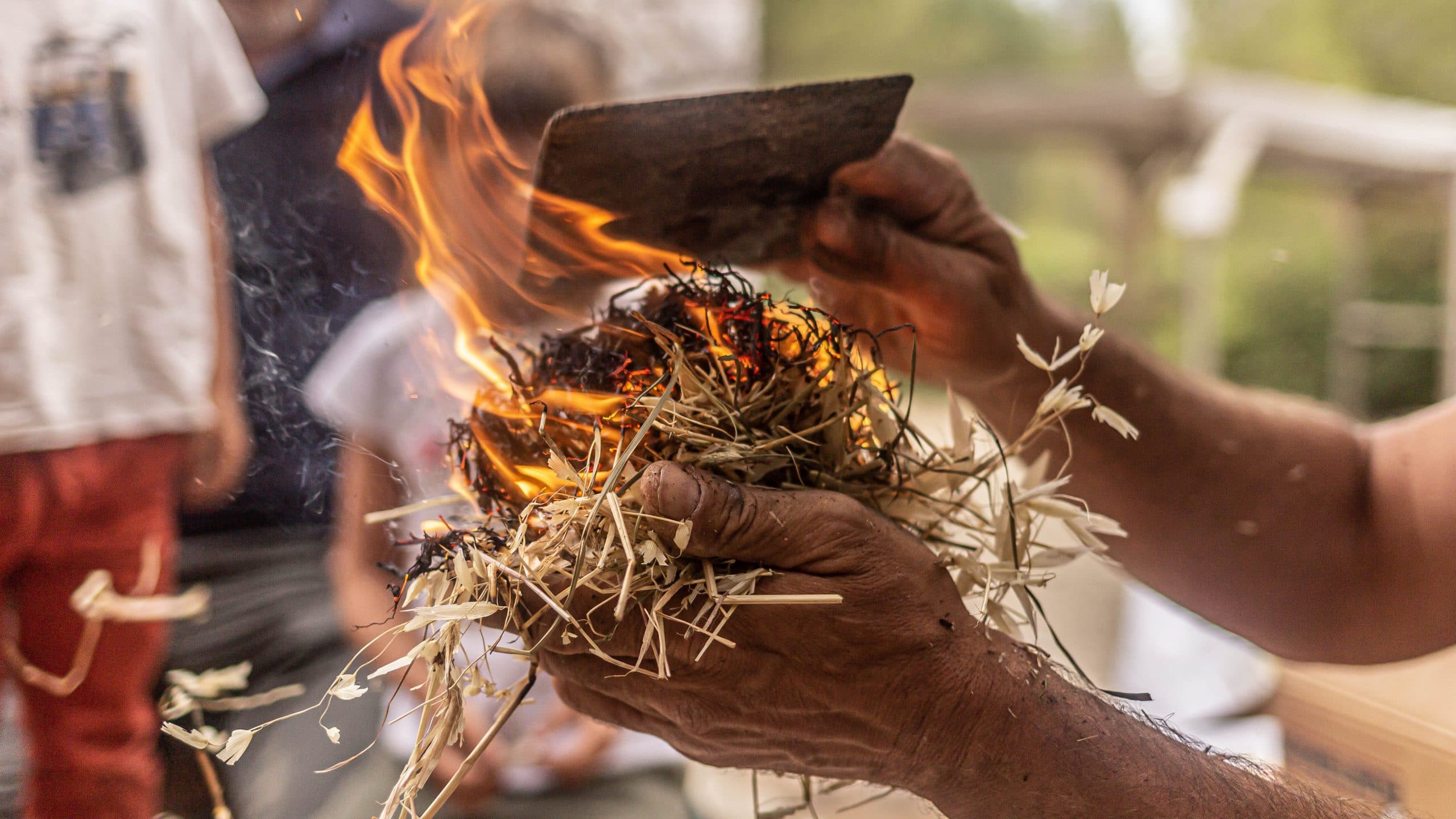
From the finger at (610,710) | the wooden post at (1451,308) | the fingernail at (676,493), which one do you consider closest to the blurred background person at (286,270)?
the finger at (610,710)

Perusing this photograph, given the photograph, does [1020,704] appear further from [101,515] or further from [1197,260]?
[1197,260]

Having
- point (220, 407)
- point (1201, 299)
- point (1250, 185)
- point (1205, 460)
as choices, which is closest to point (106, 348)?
point (220, 407)

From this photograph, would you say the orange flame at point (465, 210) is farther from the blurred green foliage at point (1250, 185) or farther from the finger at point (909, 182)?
the blurred green foliage at point (1250, 185)

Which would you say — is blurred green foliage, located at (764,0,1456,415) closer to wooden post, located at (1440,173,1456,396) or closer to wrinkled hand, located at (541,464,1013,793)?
wooden post, located at (1440,173,1456,396)

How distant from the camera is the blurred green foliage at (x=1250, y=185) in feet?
29.2

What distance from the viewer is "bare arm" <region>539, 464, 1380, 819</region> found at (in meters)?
0.85

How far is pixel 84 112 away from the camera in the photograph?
1125 millimetres

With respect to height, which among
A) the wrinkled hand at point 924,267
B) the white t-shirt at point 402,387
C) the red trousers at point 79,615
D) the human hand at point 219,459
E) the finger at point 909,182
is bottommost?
the red trousers at point 79,615

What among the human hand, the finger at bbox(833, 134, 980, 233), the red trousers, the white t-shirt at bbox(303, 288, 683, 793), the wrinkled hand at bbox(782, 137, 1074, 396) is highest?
the finger at bbox(833, 134, 980, 233)

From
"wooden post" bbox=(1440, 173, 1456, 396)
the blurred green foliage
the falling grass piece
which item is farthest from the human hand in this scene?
"wooden post" bbox=(1440, 173, 1456, 396)

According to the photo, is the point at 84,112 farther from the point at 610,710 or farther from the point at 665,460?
the point at 610,710

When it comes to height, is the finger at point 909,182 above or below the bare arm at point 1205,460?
above

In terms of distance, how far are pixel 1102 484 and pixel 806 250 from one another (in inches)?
26.9

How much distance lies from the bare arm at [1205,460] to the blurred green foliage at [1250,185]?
338 millimetres
